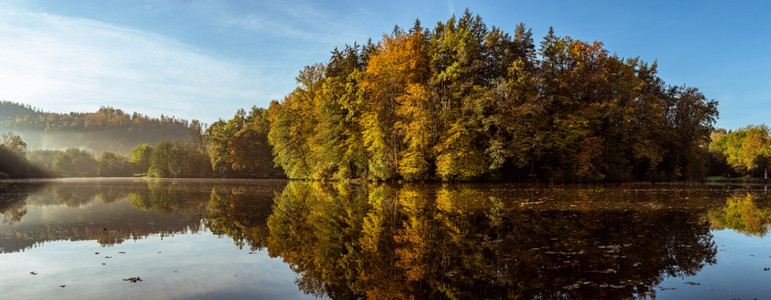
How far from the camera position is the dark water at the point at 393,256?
6.71 metres

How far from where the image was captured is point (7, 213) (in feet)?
55.2

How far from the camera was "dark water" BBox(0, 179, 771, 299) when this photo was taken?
6715mm

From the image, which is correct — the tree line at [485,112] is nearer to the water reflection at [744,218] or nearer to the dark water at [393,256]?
the water reflection at [744,218]

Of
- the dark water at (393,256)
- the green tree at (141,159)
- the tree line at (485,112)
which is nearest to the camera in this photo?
the dark water at (393,256)

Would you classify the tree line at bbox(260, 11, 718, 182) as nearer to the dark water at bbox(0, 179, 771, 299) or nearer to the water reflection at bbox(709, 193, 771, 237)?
the water reflection at bbox(709, 193, 771, 237)

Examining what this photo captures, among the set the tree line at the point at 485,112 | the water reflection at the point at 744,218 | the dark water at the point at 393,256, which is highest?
the tree line at the point at 485,112

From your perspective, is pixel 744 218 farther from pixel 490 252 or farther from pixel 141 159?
pixel 141 159

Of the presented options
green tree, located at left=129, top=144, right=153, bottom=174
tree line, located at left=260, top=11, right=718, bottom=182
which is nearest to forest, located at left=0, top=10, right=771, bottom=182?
tree line, located at left=260, top=11, right=718, bottom=182

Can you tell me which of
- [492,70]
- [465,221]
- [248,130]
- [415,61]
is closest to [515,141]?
[492,70]

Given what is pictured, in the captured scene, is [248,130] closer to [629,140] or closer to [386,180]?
[386,180]

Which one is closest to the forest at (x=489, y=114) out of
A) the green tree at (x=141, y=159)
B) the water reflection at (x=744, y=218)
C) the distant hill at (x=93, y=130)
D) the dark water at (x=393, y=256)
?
the water reflection at (x=744, y=218)

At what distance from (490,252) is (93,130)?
206 meters

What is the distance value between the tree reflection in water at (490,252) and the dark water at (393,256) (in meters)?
0.04

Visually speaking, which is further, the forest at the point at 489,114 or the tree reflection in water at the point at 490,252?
the forest at the point at 489,114
